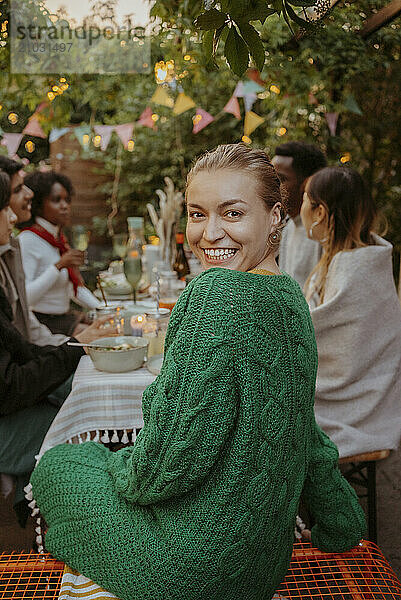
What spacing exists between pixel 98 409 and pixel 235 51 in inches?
42.8

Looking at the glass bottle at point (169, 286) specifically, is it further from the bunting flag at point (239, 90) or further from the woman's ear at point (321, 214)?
the bunting flag at point (239, 90)

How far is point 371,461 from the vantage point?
1.96 meters

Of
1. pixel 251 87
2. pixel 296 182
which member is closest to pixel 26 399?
pixel 296 182

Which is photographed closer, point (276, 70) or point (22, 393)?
point (22, 393)

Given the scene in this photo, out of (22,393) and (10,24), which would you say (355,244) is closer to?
(22,393)

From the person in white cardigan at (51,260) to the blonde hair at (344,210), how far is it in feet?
5.32

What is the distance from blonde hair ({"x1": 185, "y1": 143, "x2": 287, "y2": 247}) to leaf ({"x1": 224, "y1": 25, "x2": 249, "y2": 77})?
16cm

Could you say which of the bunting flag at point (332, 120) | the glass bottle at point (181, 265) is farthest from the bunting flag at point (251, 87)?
the glass bottle at point (181, 265)

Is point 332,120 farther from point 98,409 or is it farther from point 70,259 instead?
point 98,409

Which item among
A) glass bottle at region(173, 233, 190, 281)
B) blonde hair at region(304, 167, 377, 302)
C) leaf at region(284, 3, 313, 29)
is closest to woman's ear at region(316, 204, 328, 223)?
blonde hair at region(304, 167, 377, 302)

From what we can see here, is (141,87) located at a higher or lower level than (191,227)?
higher

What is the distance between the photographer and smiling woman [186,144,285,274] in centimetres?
110

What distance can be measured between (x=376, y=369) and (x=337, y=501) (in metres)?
0.82

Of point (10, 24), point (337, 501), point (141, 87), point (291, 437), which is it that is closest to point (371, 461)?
point (337, 501)
